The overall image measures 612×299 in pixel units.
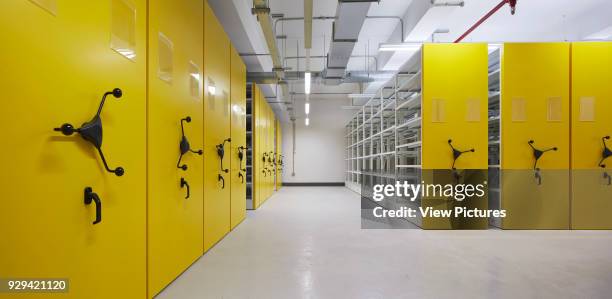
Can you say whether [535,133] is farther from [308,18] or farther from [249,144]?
[249,144]

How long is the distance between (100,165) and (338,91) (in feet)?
40.0

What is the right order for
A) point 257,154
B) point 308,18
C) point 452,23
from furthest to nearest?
point 257,154 < point 452,23 < point 308,18

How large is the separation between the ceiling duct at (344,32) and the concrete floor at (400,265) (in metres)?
3.39

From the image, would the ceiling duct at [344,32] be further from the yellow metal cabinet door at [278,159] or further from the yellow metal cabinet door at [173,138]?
the yellow metal cabinet door at [278,159]

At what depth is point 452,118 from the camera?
4586mm

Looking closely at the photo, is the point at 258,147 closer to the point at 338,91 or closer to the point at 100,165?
the point at 100,165

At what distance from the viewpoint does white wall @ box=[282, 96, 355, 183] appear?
46.5 ft

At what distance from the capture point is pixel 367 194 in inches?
364

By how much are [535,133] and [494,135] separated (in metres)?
0.86

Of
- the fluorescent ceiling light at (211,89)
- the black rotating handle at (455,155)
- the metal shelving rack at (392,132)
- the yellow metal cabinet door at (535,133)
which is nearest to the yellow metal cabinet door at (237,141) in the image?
the fluorescent ceiling light at (211,89)

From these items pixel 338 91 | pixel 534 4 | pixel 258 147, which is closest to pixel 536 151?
pixel 534 4

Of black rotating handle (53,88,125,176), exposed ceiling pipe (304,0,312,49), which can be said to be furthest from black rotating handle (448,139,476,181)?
black rotating handle (53,88,125,176)

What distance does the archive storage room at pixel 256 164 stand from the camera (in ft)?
4.44

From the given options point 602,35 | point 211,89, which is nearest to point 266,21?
point 211,89
